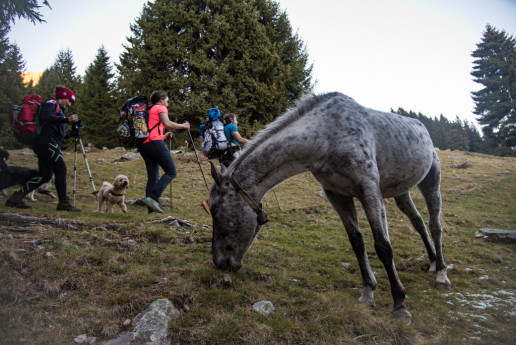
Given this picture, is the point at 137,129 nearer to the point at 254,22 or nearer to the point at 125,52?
the point at 254,22

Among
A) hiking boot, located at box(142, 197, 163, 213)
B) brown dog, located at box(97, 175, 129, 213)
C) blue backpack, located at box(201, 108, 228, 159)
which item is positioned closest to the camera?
hiking boot, located at box(142, 197, 163, 213)

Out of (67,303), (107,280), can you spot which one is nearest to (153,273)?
(107,280)

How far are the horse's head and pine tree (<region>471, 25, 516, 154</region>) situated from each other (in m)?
8.60

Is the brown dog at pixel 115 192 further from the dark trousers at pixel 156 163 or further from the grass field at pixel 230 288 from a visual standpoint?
the grass field at pixel 230 288

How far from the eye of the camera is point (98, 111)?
102 ft

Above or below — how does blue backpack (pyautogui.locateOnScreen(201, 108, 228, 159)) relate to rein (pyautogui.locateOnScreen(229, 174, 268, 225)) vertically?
above

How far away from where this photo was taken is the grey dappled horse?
3.74 meters

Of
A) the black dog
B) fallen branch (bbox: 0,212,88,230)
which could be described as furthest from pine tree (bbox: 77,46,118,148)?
fallen branch (bbox: 0,212,88,230)

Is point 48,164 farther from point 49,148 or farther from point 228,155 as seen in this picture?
point 228,155

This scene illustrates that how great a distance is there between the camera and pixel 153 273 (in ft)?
12.9

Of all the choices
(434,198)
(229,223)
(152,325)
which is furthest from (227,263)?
(434,198)

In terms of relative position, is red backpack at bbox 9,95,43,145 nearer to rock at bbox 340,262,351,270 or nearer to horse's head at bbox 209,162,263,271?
horse's head at bbox 209,162,263,271

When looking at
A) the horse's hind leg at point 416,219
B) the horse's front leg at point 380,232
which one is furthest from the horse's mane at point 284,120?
the horse's hind leg at point 416,219

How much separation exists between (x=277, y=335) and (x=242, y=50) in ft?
76.3
